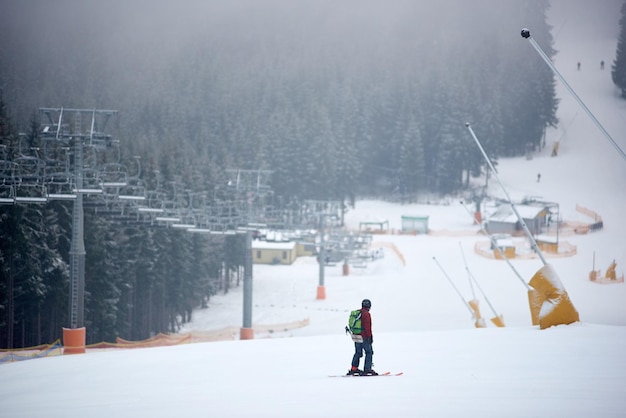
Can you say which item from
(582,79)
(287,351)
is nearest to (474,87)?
(582,79)

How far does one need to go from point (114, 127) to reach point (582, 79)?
71733 mm

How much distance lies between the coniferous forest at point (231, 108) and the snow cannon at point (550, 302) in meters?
20.6

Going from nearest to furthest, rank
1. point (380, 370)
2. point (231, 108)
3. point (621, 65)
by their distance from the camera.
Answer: point (380, 370)
point (231, 108)
point (621, 65)

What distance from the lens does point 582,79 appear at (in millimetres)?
121438

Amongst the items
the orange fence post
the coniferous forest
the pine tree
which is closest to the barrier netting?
the coniferous forest

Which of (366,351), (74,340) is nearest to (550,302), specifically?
(366,351)

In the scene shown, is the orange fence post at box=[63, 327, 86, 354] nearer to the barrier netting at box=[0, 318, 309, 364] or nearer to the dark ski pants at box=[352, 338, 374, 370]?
the barrier netting at box=[0, 318, 309, 364]

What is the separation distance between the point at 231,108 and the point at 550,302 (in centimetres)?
8822

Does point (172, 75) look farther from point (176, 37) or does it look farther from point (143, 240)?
point (143, 240)

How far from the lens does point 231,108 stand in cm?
10344

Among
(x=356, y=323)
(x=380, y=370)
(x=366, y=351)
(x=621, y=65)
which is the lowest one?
(x=380, y=370)

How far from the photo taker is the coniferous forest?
35.7 m

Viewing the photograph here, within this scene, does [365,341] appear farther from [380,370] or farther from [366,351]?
[380,370]

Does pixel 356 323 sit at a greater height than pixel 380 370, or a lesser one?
greater
